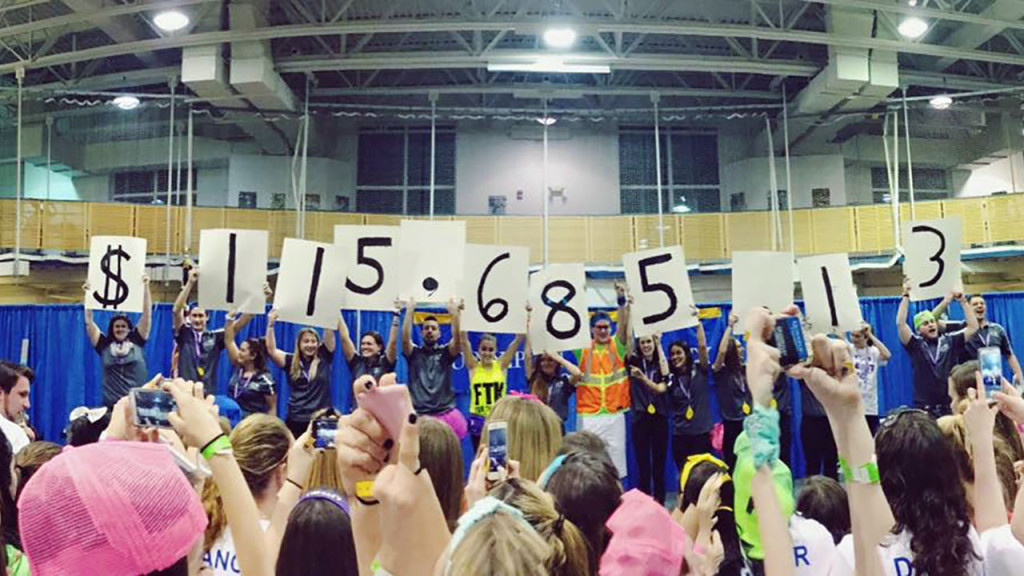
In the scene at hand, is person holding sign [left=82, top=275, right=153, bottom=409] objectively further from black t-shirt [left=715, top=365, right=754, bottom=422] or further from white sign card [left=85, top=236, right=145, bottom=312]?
black t-shirt [left=715, top=365, right=754, bottom=422]

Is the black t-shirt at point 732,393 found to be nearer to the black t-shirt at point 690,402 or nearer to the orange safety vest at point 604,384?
the black t-shirt at point 690,402

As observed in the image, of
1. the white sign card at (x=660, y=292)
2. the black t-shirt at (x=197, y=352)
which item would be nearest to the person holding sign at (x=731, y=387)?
the white sign card at (x=660, y=292)

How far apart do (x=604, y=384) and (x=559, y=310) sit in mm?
972

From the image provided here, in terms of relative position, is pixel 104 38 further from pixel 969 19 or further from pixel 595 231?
pixel 969 19

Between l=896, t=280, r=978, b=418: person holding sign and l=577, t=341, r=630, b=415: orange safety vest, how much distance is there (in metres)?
2.70

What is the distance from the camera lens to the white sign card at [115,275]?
6.80m

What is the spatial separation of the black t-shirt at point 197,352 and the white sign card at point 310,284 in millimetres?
1266

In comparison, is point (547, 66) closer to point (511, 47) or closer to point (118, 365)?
point (511, 47)

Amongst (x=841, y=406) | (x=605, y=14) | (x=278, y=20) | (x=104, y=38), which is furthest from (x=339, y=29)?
(x=841, y=406)

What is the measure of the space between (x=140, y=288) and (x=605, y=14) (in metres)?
8.97

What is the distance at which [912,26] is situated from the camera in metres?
11.4

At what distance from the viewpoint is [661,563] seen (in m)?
1.53

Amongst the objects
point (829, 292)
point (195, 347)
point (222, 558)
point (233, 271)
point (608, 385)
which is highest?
point (233, 271)

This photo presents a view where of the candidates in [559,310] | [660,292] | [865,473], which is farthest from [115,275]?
[865,473]
